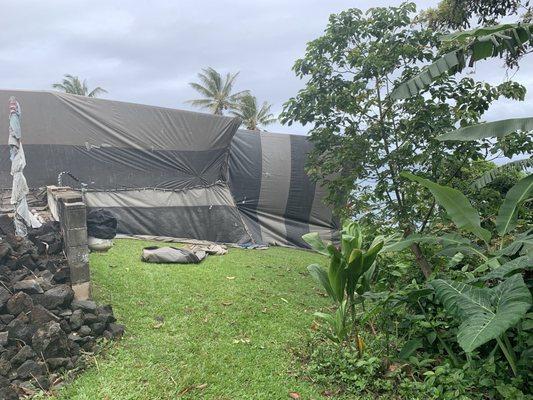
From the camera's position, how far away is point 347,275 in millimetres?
3211

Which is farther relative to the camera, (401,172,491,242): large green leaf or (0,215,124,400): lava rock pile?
(401,172,491,242): large green leaf

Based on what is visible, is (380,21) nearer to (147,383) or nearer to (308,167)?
(308,167)

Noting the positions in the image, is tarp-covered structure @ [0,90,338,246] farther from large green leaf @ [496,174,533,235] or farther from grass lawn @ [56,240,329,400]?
large green leaf @ [496,174,533,235]

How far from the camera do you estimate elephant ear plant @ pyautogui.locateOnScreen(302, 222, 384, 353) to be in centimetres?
314

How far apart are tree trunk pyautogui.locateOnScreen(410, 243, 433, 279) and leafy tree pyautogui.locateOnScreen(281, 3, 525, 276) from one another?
0.89m

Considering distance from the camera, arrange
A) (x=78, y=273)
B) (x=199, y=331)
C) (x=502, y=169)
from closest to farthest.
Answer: (x=199, y=331), (x=78, y=273), (x=502, y=169)

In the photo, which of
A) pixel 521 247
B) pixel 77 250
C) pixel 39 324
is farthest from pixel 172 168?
pixel 521 247

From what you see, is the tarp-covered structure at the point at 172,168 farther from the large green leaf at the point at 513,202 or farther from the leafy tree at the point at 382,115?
the large green leaf at the point at 513,202

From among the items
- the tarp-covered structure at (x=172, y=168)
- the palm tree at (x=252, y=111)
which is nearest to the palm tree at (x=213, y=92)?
the palm tree at (x=252, y=111)

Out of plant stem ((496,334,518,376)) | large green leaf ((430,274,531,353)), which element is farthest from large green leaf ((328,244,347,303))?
plant stem ((496,334,518,376))

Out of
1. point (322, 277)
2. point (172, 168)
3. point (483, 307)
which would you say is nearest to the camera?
point (483, 307)

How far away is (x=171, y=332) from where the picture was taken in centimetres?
381

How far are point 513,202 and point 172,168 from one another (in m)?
7.93

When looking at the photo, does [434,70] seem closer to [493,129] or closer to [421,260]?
[493,129]
